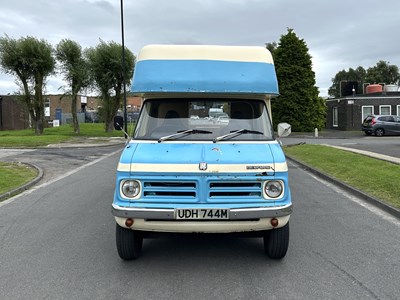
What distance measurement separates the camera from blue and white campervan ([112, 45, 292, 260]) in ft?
14.1

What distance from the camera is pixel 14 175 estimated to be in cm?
1181

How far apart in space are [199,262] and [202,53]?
109 inches

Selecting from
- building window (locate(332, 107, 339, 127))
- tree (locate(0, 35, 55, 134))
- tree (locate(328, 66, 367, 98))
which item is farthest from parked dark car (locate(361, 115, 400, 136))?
tree (locate(328, 66, 367, 98))

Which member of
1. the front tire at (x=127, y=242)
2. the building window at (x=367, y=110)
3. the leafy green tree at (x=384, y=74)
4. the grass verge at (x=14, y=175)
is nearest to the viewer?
the front tire at (x=127, y=242)

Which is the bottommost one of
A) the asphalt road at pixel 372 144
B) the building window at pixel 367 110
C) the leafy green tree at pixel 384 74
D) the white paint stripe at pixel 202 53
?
the asphalt road at pixel 372 144

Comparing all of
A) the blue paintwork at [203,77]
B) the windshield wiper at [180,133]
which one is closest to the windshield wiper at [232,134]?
the windshield wiper at [180,133]

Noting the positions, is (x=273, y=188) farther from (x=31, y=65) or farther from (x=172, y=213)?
(x=31, y=65)

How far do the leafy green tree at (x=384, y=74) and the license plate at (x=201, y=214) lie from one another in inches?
3627

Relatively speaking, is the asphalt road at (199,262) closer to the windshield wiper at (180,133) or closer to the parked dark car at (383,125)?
the windshield wiper at (180,133)

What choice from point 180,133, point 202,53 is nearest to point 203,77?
point 202,53

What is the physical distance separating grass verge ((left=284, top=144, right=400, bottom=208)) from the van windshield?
3718 mm

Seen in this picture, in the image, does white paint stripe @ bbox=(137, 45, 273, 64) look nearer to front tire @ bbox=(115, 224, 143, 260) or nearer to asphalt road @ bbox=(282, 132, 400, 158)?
front tire @ bbox=(115, 224, 143, 260)

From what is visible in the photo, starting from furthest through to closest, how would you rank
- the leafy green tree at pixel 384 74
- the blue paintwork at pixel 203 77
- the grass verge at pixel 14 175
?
1. the leafy green tree at pixel 384 74
2. the grass verge at pixel 14 175
3. the blue paintwork at pixel 203 77

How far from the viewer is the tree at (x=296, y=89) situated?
36.6 meters
